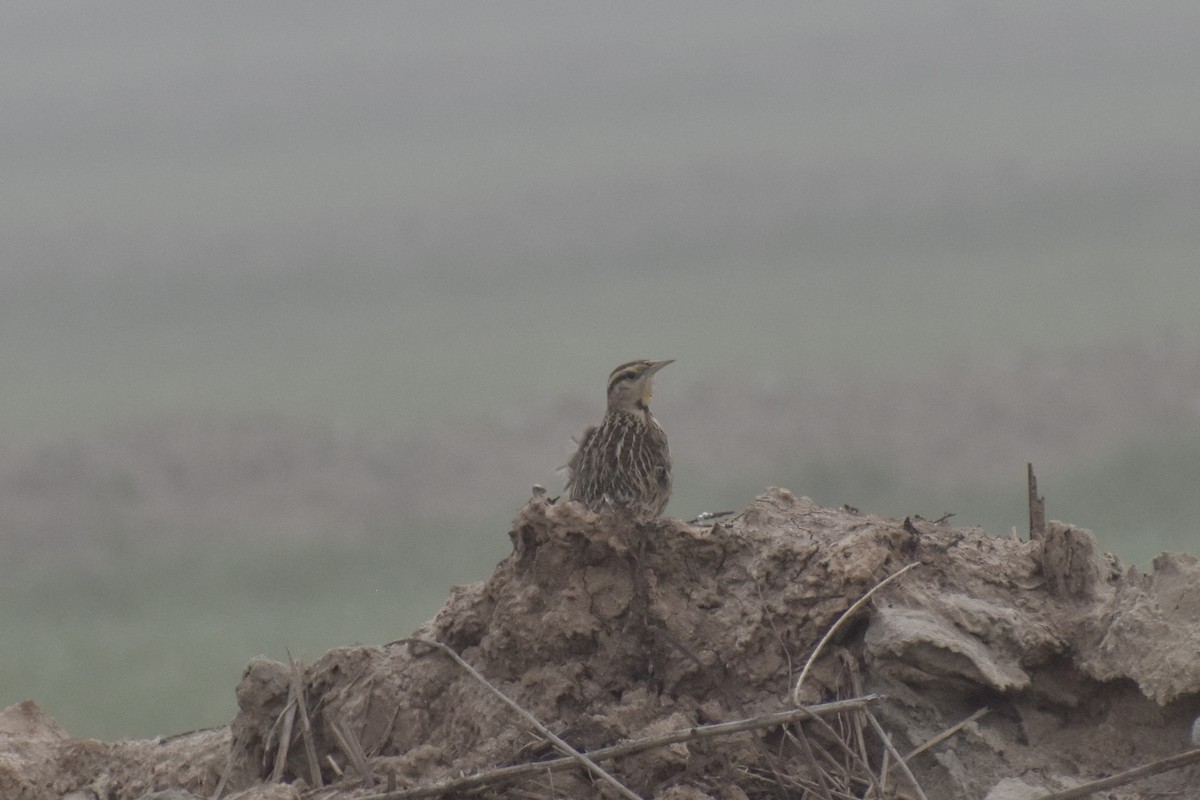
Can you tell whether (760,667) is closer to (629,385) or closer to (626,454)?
(626,454)

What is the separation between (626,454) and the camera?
20.6 ft

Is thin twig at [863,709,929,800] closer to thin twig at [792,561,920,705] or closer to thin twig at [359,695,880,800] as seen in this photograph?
thin twig at [359,695,880,800]

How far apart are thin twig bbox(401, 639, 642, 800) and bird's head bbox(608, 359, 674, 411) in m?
1.74

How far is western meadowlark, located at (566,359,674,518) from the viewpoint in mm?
6195

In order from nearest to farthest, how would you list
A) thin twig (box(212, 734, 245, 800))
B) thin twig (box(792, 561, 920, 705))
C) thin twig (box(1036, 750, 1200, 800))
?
thin twig (box(1036, 750, 1200, 800)) → thin twig (box(792, 561, 920, 705)) → thin twig (box(212, 734, 245, 800))

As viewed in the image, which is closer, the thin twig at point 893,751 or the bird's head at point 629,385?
the thin twig at point 893,751

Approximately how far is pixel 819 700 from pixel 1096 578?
893 mm

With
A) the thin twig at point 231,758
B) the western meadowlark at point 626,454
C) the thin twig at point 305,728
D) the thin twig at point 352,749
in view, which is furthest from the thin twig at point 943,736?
the thin twig at point 231,758

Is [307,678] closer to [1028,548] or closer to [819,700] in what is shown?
[819,700]

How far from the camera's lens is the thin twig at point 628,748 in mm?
4125

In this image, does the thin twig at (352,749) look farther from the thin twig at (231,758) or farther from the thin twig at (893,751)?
the thin twig at (893,751)

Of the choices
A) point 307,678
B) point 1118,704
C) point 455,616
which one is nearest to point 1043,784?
point 1118,704

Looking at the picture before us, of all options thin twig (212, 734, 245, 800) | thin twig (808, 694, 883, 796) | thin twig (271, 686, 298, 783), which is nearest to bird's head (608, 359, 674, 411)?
thin twig (271, 686, 298, 783)

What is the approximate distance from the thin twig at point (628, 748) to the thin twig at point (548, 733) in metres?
0.03
